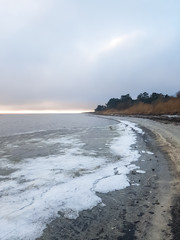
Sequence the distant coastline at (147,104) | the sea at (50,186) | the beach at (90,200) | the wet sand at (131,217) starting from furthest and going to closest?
the distant coastline at (147,104), the sea at (50,186), the beach at (90,200), the wet sand at (131,217)

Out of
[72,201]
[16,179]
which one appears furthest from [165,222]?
[16,179]

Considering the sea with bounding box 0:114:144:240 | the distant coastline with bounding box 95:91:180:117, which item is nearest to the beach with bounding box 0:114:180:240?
the sea with bounding box 0:114:144:240

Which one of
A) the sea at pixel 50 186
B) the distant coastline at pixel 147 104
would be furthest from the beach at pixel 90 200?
the distant coastline at pixel 147 104

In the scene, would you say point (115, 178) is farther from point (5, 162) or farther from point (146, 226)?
point (5, 162)

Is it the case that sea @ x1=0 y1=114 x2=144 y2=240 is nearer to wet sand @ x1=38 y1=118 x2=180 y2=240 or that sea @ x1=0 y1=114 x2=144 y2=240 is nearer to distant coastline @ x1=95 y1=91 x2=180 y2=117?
wet sand @ x1=38 y1=118 x2=180 y2=240

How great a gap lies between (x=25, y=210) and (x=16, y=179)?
3.11m

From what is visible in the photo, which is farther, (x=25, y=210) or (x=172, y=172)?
(x=172, y=172)

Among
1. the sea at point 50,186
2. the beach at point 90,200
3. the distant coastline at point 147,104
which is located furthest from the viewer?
the distant coastline at point 147,104

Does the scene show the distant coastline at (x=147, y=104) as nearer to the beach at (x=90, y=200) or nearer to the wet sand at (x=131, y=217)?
the beach at (x=90, y=200)

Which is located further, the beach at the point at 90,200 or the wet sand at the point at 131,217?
the beach at the point at 90,200

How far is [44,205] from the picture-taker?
20.4 ft

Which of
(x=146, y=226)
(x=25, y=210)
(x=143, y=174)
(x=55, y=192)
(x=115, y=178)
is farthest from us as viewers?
(x=143, y=174)

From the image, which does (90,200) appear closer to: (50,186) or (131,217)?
(131,217)

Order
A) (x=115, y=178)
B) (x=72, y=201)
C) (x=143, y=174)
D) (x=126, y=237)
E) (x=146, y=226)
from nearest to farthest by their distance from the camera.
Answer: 1. (x=126, y=237)
2. (x=146, y=226)
3. (x=72, y=201)
4. (x=115, y=178)
5. (x=143, y=174)
